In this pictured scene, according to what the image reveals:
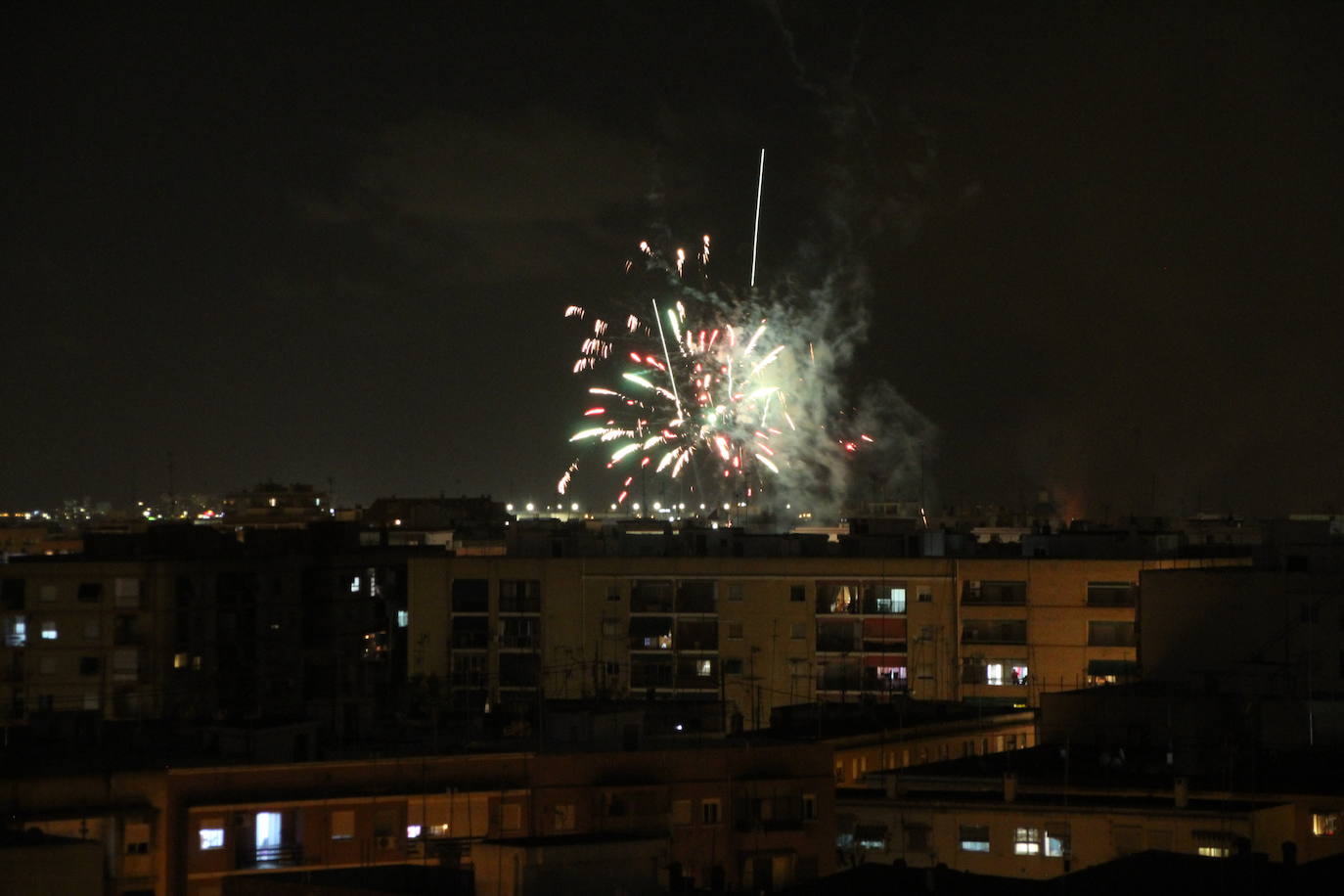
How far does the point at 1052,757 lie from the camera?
18859 mm

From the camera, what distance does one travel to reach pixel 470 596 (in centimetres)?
3325

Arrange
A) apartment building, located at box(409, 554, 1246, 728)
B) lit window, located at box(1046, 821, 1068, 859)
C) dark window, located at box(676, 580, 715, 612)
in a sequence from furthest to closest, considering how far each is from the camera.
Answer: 1. dark window, located at box(676, 580, 715, 612)
2. apartment building, located at box(409, 554, 1246, 728)
3. lit window, located at box(1046, 821, 1068, 859)

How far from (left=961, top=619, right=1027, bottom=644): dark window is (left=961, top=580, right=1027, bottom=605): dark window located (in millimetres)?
321

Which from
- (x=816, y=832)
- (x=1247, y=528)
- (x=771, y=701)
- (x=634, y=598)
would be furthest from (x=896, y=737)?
(x=1247, y=528)

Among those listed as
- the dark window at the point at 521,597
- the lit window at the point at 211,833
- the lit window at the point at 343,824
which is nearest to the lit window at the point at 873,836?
the lit window at the point at 343,824

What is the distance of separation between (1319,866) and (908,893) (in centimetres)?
244

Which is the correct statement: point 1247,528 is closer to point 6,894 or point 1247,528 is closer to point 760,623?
point 760,623

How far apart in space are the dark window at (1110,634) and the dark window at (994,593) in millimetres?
1179

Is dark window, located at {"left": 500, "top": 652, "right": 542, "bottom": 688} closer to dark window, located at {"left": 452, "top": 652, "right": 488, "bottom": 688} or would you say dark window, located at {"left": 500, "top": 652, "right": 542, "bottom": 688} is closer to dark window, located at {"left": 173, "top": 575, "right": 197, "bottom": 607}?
dark window, located at {"left": 452, "top": 652, "right": 488, "bottom": 688}

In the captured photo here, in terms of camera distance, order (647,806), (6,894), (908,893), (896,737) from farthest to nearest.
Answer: (896,737), (647,806), (908,893), (6,894)

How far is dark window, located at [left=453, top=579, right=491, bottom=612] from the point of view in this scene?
33188 millimetres

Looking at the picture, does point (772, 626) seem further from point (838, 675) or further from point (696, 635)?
point (838, 675)

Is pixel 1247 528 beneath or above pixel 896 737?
above

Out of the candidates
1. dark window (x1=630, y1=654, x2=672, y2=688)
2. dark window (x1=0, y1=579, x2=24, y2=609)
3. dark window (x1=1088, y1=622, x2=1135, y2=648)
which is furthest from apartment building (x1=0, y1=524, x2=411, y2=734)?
dark window (x1=1088, y1=622, x2=1135, y2=648)
